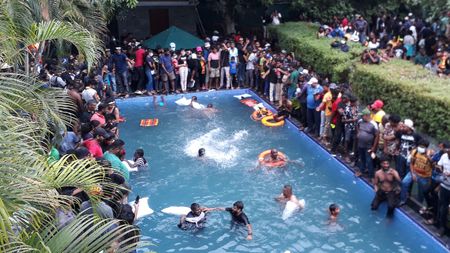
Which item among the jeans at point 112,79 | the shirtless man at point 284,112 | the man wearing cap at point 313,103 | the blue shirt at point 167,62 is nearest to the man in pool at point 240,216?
the man wearing cap at point 313,103

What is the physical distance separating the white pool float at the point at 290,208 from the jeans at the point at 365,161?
174cm

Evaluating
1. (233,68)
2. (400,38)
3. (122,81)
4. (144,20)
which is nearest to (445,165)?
(233,68)

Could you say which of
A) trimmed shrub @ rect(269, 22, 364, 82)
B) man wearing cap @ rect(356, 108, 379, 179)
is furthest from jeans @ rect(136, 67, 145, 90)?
man wearing cap @ rect(356, 108, 379, 179)

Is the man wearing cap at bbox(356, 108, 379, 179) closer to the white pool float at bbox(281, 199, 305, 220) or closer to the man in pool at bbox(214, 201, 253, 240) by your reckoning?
the white pool float at bbox(281, 199, 305, 220)

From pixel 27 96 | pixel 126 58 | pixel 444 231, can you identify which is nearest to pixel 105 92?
pixel 126 58

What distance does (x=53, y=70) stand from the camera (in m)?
13.3

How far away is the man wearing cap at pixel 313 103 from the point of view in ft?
40.0

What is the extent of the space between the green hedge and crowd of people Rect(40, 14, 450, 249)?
0.68 meters

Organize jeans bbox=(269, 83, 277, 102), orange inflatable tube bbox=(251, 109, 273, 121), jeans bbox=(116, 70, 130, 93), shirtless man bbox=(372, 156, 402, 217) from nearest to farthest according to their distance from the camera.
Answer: shirtless man bbox=(372, 156, 402, 217) < orange inflatable tube bbox=(251, 109, 273, 121) < jeans bbox=(269, 83, 277, 102) < jeans bbox=(116, 70, 130, 93)

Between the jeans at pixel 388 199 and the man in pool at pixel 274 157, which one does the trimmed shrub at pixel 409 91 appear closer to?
the jeans at pixel 388 199

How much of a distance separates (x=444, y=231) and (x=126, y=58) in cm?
1121

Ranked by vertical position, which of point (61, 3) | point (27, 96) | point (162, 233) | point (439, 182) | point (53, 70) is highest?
point (61, 3)

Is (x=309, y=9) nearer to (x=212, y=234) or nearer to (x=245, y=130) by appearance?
(x=245, y=130)

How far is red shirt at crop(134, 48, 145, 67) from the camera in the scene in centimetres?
→ 1619
